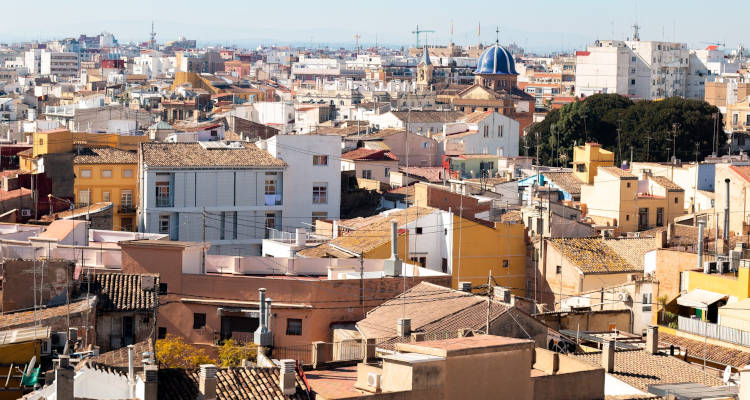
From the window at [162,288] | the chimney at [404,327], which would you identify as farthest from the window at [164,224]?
the chimney at [404,327]

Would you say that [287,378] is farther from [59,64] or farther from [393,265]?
[59,64]

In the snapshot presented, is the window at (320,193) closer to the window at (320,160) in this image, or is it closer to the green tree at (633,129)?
the window at (320,160)

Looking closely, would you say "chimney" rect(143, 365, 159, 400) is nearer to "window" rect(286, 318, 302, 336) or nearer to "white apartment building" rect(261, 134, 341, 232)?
"window" rect(286, 318, 302, 336)

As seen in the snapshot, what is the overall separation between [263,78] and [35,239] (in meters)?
117

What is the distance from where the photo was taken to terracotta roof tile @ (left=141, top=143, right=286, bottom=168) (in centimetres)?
2886

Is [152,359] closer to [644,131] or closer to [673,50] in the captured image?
[644,131]

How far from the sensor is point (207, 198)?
94.5 feet

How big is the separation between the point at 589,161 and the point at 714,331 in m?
22.0

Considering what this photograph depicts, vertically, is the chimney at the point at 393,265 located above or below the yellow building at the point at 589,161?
below

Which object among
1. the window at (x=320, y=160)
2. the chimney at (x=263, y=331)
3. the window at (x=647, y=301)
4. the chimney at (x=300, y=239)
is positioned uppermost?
the window at (x=320, y=160)

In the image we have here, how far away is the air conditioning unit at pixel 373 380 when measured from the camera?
39.6 feet

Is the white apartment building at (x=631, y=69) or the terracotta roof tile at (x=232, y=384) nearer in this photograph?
the terracotta roof tile at (x=232, y=384)

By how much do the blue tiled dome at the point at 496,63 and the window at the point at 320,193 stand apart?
57.2 metres

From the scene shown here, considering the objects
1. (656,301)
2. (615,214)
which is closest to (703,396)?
(656,301)
